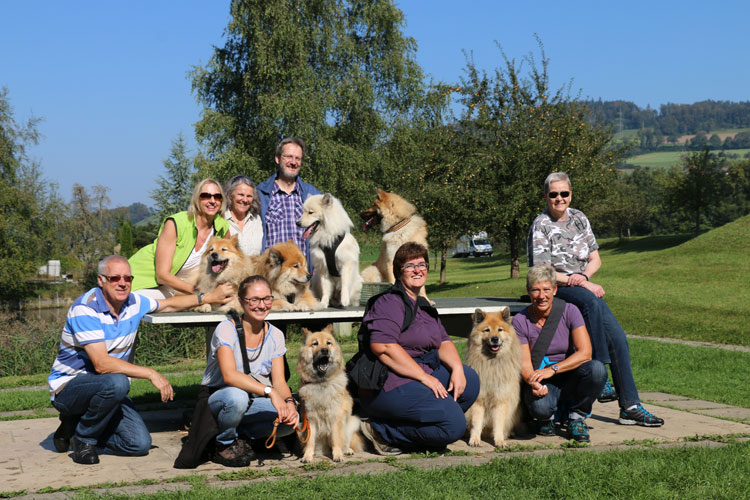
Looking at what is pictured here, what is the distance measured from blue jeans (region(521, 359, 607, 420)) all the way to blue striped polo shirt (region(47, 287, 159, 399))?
10.1ft

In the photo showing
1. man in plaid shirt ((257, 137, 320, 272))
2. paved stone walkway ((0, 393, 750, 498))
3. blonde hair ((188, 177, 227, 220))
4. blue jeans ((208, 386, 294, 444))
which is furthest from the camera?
man in plaid shirt ((257, 137, 320, 272))

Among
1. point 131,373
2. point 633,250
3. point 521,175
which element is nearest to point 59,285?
point 521,175

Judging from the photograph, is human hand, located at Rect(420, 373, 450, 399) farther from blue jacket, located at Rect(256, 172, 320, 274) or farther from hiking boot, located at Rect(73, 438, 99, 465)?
hiking boot, located at Rect(73, 438, 99, 465)

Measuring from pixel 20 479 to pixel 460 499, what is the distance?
2.77m

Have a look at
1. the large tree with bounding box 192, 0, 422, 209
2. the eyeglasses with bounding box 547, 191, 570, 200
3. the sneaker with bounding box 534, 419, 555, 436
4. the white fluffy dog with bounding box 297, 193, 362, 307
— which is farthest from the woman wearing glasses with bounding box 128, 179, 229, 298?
the large tree with bounding box 192, 0, 422, 209

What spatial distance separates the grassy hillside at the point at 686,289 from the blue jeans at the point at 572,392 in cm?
819

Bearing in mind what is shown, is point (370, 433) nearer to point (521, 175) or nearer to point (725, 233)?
point (521, 175)

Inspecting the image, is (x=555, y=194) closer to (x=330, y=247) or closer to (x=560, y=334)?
(x=560, y=334)

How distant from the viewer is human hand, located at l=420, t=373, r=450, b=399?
4.58 m

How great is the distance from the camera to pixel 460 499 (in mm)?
3428

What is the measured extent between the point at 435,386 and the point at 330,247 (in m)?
1.78

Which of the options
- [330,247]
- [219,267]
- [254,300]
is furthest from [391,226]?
[254,300]

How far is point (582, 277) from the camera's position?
555 cm

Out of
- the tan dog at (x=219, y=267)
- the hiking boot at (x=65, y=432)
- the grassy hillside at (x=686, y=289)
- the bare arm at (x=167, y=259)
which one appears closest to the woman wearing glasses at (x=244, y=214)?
the tan dog at (x=219, y=267)
